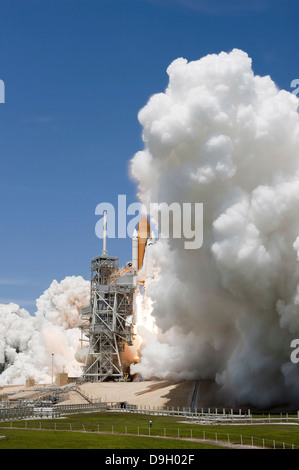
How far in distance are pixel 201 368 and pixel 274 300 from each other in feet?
63.0

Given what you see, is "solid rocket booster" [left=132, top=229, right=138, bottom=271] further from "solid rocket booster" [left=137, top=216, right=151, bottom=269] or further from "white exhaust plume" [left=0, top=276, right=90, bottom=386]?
"white exhaust plume" [left=0, top=276, right=90, bottom=386]

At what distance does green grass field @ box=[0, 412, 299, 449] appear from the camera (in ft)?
123

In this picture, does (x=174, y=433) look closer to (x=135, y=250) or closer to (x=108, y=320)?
(x=108, y=320)

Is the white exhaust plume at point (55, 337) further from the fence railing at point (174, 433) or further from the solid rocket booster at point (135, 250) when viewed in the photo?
the fence railing at point (174, 433)

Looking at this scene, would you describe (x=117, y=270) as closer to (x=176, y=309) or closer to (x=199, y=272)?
(x=176, y=309)

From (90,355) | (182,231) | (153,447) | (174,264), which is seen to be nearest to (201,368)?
(174,264)

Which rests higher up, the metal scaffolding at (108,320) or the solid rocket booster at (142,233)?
the solid rocket booster at (142,233)

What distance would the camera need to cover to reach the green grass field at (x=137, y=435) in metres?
37.6

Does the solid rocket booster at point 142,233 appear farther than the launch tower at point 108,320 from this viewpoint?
Yes

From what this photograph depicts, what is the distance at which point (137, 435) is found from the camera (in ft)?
142

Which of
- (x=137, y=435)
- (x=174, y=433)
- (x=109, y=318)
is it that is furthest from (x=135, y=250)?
(x=137, y=435)

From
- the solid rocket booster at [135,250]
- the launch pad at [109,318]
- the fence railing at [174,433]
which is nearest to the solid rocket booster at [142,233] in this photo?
the solid rocket booster at [135,250]

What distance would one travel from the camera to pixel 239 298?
67875 mm

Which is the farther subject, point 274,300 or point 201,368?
point 201,368
